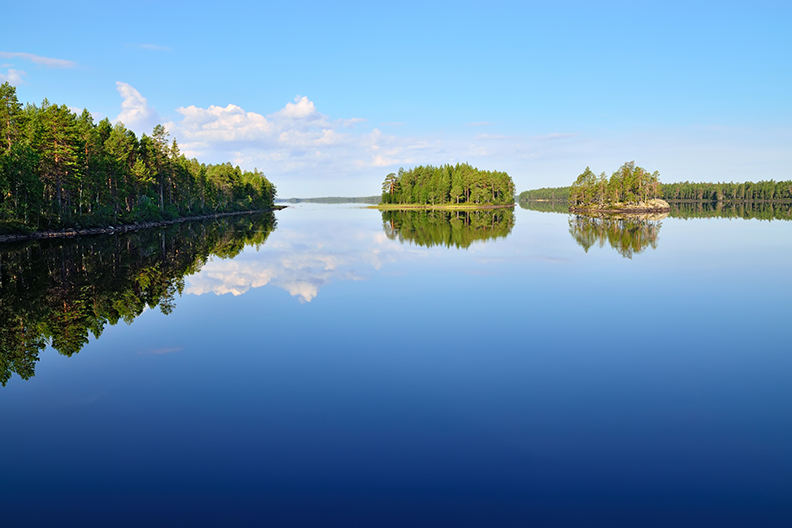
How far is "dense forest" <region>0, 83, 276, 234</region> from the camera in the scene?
46.4 metres

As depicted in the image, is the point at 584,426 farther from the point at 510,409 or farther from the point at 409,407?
the point at 409,407

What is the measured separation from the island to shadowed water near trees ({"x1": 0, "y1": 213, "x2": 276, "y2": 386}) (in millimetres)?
120490

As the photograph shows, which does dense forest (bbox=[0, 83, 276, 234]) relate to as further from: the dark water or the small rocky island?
the small rocky island

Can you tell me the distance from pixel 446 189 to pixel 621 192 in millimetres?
52174

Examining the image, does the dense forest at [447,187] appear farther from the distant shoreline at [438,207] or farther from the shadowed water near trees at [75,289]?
the shadowed water near trees at [75,289]

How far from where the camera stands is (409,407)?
974 centimetres

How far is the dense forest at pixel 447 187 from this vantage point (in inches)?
6196

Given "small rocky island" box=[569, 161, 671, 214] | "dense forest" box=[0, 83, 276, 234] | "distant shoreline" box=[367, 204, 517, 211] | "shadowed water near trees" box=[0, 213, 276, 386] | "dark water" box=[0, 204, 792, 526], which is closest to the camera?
"dark water" box=[0, 204, 792, 526]

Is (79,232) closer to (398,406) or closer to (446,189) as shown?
(398,406)

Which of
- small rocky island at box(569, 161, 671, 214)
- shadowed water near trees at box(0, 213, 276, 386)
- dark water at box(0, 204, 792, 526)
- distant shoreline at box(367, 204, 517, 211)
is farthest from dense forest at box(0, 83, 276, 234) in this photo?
small rocky island at box(569, 161, 671, 214)

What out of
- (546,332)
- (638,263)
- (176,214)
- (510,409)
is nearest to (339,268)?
(546,332)

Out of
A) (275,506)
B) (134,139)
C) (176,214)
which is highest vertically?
(134,139)

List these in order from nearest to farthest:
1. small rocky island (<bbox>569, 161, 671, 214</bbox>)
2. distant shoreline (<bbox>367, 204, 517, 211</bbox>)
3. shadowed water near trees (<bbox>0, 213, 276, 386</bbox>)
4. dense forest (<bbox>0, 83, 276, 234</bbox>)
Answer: shadowed water near trees (<bbox>0, 213, 276, 386</bbox>) → dense forest (<bbox>0, 83, 276, 234</bbox>) → small rocky island (<bbox>569, 161, 671, 214</bbox>) → distant shoreline (<bbox>367, 204, 517, 211</bbox>)

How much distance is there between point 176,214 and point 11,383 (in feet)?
271
